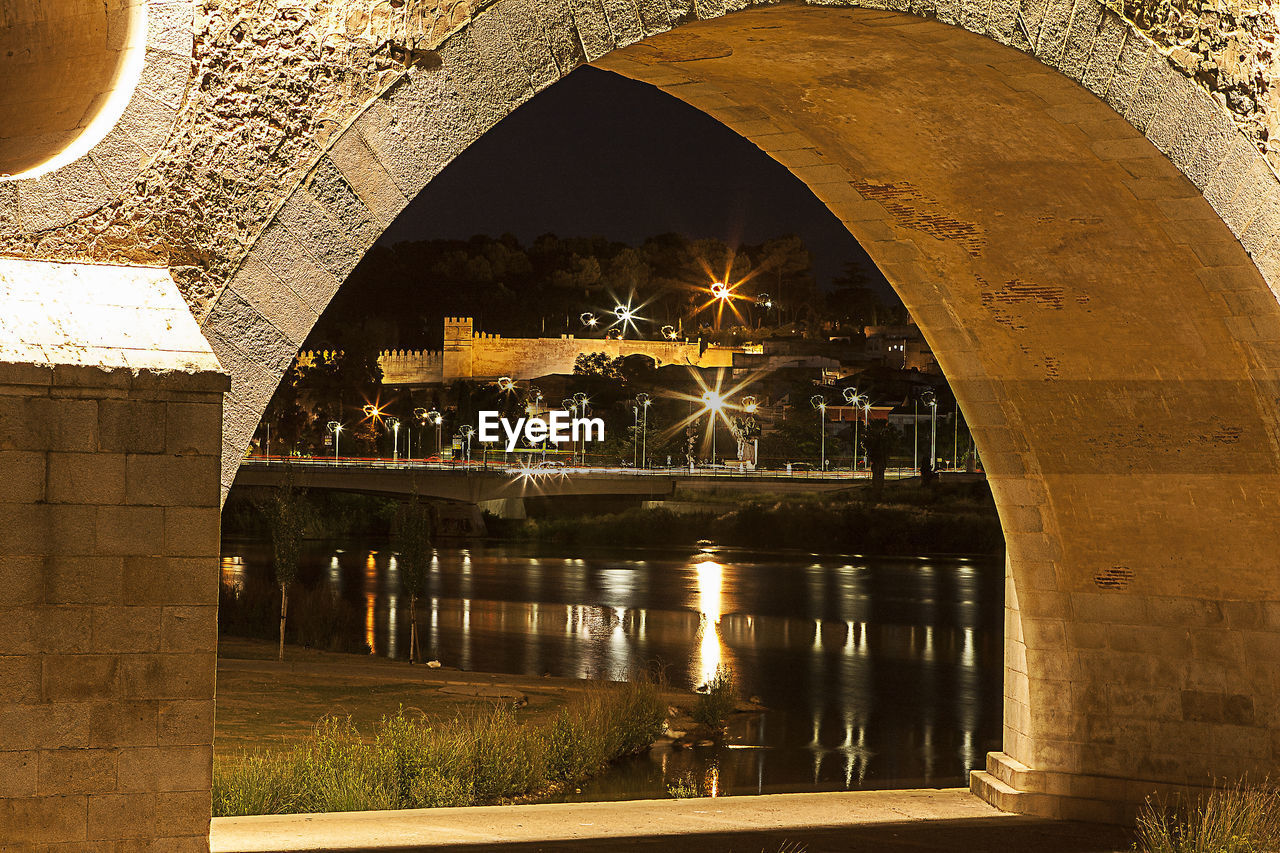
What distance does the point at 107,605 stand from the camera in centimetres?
313

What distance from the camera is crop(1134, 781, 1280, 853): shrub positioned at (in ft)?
19.1

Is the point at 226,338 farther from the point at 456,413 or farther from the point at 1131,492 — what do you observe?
the point at 456,413

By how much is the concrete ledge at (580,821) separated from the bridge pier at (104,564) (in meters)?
3.30

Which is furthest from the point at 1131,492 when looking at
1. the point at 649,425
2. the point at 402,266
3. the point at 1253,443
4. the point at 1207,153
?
the point at 402,266

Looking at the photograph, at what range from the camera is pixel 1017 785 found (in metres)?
7.70

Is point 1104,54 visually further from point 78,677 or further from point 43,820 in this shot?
point 43,820

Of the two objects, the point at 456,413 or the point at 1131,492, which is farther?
the point at 456,413

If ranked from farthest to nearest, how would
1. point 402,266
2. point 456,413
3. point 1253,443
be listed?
point 402,266
point 456,413
point 1253,443

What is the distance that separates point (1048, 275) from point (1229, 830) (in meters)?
2.63

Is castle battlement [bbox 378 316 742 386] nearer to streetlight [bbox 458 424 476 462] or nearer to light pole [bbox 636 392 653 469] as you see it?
streetlight [bbox 458 424 476 462]

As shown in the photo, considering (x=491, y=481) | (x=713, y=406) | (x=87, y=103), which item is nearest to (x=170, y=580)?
(x=87, y=103)

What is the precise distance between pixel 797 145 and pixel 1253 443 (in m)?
2.66

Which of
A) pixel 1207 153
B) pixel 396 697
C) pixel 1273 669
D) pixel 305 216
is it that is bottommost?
pixel 396 697

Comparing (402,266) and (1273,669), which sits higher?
(402,266)
